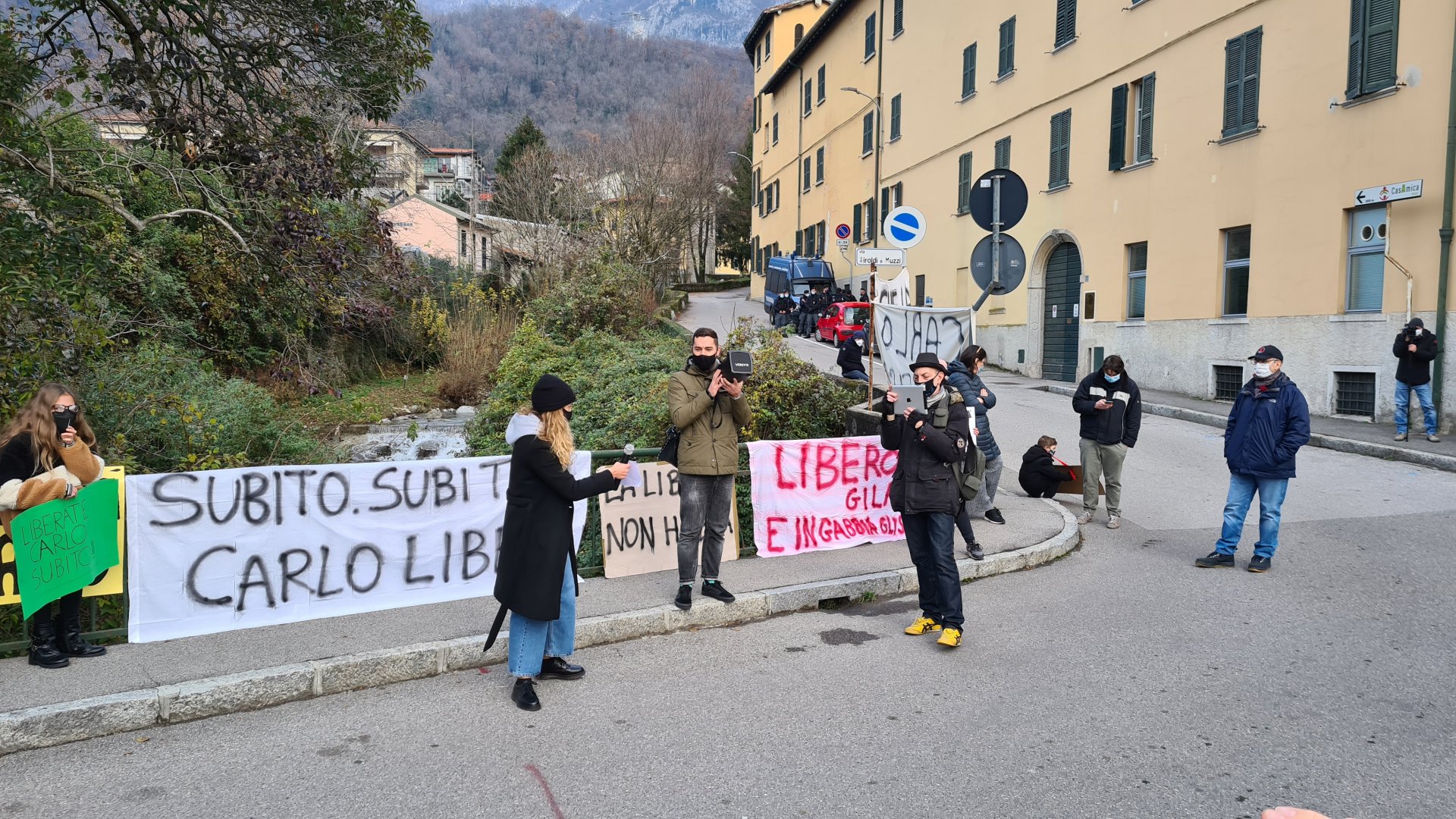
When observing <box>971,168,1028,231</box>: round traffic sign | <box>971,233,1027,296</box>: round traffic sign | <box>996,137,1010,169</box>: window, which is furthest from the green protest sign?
<box>996,137,1010,169</box>: window

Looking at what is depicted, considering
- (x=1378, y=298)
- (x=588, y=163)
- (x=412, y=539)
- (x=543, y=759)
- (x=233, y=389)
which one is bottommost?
(x=543, y=759)

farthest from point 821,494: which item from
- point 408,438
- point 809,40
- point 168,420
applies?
point 809,40

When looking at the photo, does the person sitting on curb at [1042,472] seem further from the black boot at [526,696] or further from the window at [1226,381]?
the window at [1226,381]

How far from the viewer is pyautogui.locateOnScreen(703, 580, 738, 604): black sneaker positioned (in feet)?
21.6

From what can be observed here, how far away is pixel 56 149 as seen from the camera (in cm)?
768

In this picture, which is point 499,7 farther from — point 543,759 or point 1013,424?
point 543,759

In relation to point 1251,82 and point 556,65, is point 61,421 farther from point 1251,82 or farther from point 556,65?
point 556,65

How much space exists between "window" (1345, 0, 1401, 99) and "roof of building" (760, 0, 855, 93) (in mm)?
27255

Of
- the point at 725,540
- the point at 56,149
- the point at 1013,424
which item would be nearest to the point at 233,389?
the point at 56,149

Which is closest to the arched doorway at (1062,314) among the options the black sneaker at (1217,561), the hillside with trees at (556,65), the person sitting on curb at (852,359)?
the person sitting on curb at (852,359)

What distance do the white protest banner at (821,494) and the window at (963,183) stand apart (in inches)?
831

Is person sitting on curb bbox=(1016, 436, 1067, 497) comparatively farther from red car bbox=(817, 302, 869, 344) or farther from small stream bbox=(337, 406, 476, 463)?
red car bbox=(817, 302, 869, 344)

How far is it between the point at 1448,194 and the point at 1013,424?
22.0 ft

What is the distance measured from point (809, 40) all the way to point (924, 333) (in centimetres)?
3927
